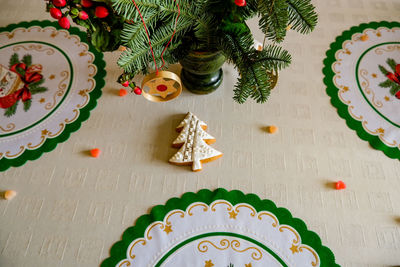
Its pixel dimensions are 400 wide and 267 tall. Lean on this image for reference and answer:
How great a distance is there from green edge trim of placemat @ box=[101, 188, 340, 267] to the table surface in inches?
0.7

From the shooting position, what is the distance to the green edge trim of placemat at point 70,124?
78cm

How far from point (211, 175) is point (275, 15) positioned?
41 centimetres

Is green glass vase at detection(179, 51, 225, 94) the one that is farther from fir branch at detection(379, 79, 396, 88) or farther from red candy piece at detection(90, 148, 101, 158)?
fir branch at detection(379, 79, 396, 88)

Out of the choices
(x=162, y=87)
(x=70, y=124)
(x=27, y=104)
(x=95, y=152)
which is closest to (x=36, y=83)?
(x=27, y=104)

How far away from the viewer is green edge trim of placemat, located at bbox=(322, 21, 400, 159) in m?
0.79

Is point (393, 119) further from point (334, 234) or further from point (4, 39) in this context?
point (4, 39)

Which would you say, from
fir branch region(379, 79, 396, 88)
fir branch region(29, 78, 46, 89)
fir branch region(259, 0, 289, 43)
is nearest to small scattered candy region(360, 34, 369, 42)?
fir branch region(379, 79, 396, 88)

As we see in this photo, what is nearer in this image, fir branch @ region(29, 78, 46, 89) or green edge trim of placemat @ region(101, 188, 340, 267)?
green edge trim of placemat @ region(101, 188, 340, 267)

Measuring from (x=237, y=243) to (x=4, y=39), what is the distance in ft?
3.17

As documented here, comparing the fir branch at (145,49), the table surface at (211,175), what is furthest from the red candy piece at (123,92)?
the fir branch at (145,49)

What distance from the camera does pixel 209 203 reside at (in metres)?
0.72

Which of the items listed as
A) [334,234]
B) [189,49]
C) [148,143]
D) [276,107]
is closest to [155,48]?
[189,49]

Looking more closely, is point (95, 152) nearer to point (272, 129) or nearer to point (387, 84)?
point (272, 129)

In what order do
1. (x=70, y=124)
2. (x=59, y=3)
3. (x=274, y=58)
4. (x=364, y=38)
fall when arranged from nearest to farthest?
(x=59, y=3)
(x=274, y=58)
(x=70, y=124)
(x=364, y=38)
